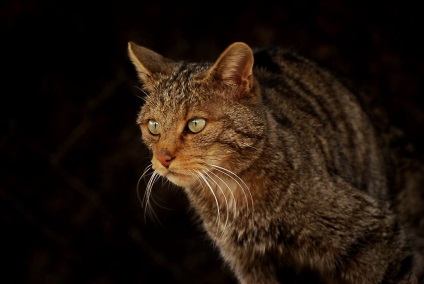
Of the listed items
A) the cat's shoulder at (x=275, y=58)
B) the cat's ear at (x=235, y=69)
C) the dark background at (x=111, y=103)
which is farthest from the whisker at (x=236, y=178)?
the dark background at (x=111, y=103)

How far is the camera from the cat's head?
1634mm

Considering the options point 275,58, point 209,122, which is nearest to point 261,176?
point 209,122

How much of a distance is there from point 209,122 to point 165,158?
0.16m

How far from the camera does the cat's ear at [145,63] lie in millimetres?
1820

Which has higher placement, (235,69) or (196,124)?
(235,69)

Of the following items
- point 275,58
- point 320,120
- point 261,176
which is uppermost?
point 275,58

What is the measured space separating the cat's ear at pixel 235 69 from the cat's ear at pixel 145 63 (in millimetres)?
218

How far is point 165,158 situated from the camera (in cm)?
162

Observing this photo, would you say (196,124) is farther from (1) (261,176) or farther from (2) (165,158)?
(1) (261,176)

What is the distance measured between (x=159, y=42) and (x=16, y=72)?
A: 2.35 ft

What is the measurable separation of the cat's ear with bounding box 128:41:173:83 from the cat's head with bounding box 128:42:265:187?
0.33 feet

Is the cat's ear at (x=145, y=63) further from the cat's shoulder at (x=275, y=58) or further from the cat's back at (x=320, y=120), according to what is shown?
the cat's shoulder at (x=275, y=58)

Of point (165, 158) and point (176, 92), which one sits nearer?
point (165, 158)

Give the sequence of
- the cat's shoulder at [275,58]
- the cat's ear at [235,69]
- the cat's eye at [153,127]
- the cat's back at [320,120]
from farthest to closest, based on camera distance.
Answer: the cat's shoulder at [275,58]
the cat's back at [320,120]
the cat's eye at [153,127]
the cat's ear at [235,69]
